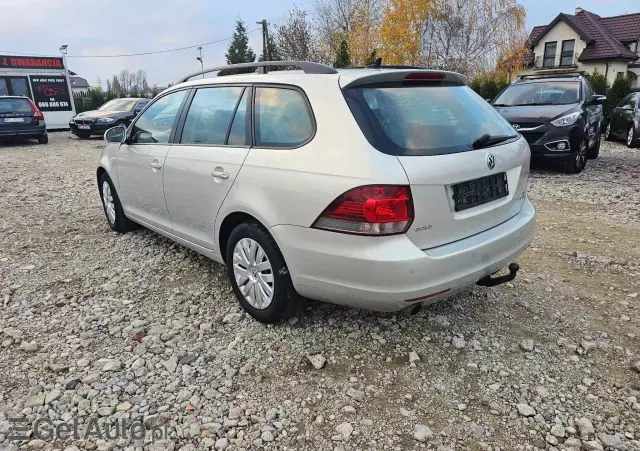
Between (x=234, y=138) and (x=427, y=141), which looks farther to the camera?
(x=234, y=138)

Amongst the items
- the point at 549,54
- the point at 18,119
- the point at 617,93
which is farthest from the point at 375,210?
the point at 549,54

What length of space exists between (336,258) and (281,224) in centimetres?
42

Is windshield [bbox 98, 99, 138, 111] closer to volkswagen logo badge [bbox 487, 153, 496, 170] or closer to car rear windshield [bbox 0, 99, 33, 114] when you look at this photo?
car rear windshield [bbox 0, 99, 33, 114]

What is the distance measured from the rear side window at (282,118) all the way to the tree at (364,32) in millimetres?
22141

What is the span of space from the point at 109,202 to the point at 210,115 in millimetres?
2456

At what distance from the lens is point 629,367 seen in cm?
275

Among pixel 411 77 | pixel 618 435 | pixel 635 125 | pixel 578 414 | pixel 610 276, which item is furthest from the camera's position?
pixel 635 125

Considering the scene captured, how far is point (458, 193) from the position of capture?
262cm

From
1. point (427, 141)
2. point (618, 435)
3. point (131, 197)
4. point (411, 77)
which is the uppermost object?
point (411, 77)

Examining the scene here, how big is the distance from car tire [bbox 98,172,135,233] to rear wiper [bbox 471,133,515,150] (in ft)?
12.7

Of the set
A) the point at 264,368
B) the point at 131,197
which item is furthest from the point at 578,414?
the point at 131,197

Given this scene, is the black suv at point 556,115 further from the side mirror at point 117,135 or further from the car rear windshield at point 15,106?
the car rear windshield at point 15,106

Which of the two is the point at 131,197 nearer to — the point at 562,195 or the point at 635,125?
the point at 562,195

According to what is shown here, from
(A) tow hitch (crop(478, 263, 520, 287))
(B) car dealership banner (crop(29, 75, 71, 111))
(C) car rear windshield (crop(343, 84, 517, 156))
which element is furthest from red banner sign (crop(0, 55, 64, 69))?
(A) tow hitch (crop(478, 263, 520, 287))
